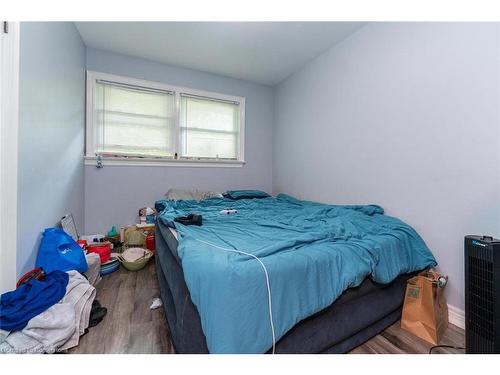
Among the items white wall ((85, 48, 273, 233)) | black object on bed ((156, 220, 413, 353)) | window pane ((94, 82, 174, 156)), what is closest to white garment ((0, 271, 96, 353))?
black object on bed ((156, 220, 413, 353))

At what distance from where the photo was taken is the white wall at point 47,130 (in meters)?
1.38

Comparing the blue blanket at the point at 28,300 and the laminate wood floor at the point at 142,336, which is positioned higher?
the blue blanket at the point at 28,300

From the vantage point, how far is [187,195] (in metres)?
3.07

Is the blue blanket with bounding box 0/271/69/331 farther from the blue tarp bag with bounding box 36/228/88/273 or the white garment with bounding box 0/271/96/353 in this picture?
the blue tarp bag with bounding box 36/228/88/273

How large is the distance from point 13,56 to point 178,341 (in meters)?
1.83

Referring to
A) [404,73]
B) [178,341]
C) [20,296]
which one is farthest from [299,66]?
[20,296]

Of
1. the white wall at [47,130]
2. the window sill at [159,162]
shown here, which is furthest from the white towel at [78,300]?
the window sill at [159,162]

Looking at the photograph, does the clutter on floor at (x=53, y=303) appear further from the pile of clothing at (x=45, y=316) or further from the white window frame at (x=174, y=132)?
the white window frame at (x=174, y=132)

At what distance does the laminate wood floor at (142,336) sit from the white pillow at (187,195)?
1.42 meters

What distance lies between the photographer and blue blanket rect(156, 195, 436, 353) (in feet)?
2.92

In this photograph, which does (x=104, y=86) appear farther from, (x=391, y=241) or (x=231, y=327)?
(x=391, y=241)

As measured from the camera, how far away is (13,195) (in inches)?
50.8

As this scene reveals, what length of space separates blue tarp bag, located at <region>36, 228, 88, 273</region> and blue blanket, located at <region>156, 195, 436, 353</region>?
691 millimetres

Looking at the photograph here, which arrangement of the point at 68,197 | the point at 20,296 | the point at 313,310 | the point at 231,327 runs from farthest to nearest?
the point at 68,197 < the point at 20,296 < the point at 313,310 < the point at 231,327
